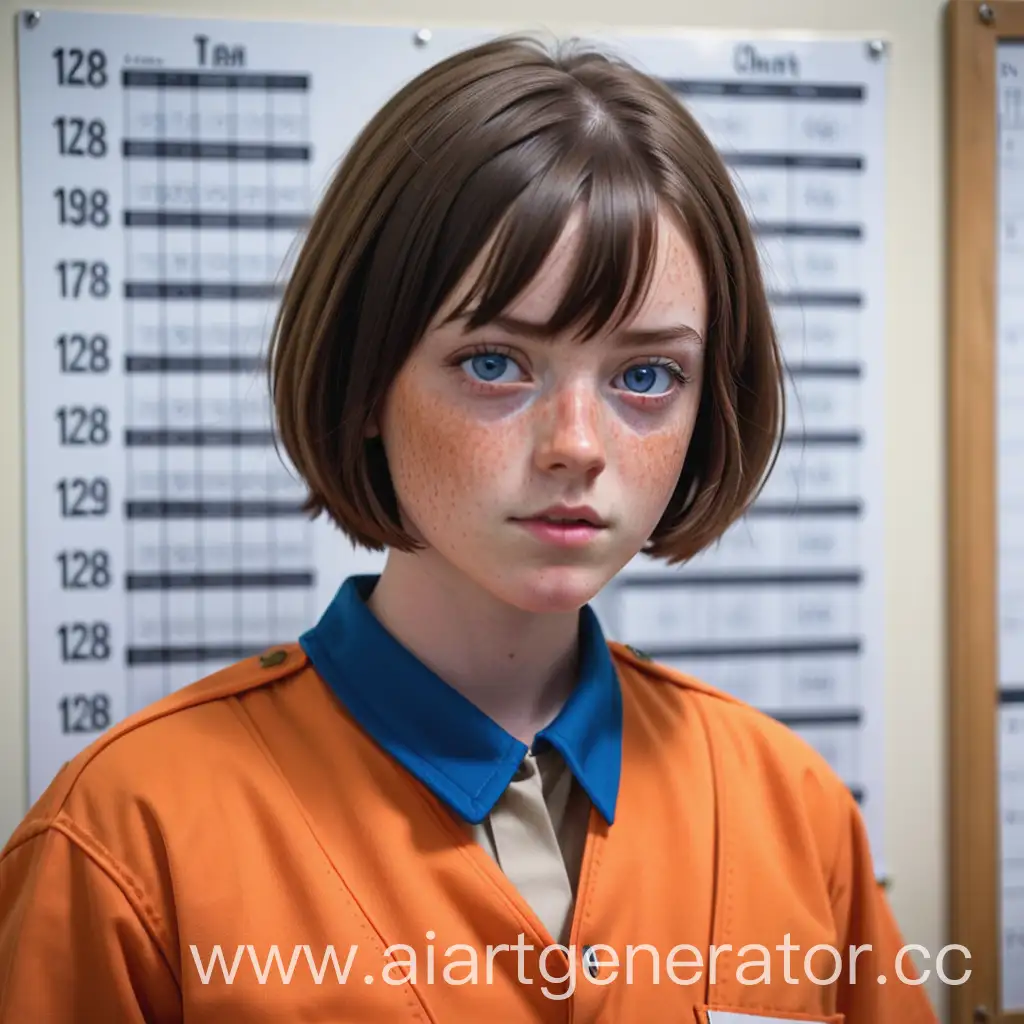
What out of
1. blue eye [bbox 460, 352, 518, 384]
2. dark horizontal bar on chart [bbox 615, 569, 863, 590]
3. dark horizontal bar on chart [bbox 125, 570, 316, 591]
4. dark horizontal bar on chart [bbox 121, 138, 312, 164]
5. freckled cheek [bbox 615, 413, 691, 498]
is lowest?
dark horizontal bar on chart [bbox 615, 569, 863, 590]

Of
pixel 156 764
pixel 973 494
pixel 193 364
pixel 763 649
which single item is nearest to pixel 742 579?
pixel 763 649

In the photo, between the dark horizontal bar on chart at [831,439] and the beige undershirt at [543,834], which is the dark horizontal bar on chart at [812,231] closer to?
the dark horizontal bar on chart at [831,439]

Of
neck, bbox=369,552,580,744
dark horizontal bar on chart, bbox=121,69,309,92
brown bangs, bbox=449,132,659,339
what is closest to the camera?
brown bangs, bbox=449,132,659,339

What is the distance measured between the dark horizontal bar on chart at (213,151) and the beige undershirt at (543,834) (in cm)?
81

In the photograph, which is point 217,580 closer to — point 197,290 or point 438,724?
point 197,290

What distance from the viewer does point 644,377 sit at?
645mm

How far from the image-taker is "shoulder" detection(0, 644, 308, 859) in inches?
24.4

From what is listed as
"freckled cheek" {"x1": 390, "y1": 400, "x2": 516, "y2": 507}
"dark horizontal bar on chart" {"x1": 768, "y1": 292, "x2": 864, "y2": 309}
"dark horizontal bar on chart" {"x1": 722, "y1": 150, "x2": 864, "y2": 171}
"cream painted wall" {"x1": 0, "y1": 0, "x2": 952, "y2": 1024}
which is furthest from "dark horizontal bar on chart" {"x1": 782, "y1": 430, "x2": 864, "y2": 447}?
"freckled cheek" {"x1": 390, "y1": 400, "x2": 516, "y2": 507}

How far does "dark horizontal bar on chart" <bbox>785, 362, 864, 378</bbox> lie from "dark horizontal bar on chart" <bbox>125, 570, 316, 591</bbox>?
0.65 metres

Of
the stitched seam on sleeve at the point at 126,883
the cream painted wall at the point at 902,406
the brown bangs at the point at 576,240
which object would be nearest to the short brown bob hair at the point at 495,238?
the brown bangs at the point at 576,240

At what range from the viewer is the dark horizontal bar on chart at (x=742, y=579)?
1271 millimetres

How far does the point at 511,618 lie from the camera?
71 centimetres

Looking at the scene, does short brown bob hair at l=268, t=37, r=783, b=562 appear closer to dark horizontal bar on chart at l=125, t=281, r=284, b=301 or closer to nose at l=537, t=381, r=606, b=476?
nose at l=537, t=381, r=606, b=476

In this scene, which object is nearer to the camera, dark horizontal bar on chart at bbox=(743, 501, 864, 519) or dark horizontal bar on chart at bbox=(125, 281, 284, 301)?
dark horizontal bar on chart at bbox=(125, 281, 284, 301)
